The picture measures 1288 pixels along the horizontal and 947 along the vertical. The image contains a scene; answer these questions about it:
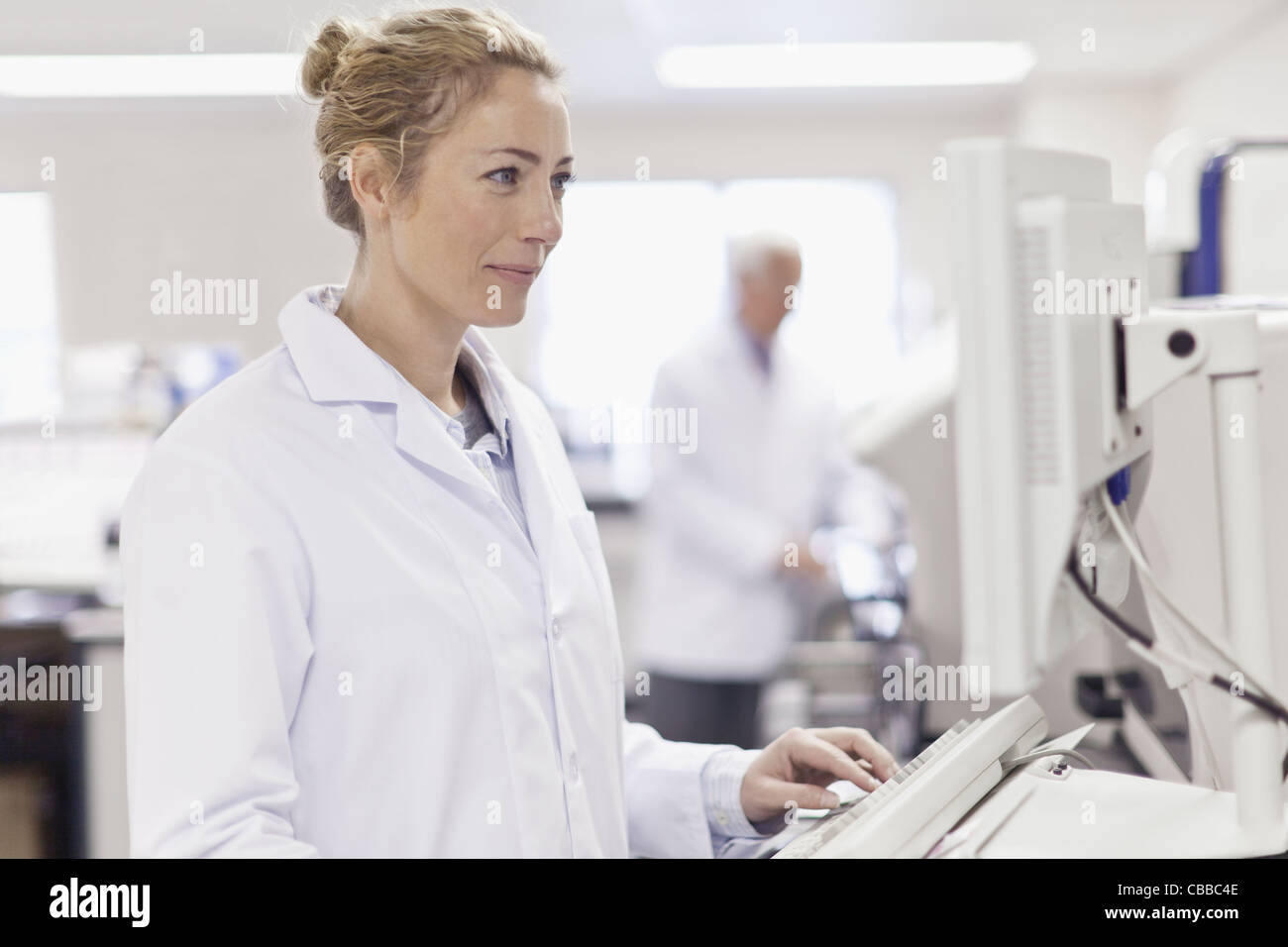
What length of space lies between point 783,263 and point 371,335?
66.0 inches

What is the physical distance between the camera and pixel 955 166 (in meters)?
0.62

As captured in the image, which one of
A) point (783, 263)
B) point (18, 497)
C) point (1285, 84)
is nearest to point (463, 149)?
point (783, 263)

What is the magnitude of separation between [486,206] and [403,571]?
0.97 feet

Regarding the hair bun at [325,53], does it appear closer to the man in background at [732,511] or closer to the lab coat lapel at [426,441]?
the lab coat lapel at [426,441]

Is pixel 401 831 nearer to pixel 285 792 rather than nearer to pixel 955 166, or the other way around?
pixel 285 792

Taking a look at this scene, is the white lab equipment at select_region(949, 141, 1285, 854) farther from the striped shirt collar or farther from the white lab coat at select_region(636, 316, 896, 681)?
the white lab coat at select_region(636, 316, 896, 681)

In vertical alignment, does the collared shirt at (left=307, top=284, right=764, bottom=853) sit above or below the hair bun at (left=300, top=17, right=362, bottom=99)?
below

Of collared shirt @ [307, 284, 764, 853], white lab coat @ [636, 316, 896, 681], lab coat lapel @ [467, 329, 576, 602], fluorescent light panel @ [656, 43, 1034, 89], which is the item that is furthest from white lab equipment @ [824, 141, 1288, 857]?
fluorescent light panel @ [656, 43, 1034, 89]

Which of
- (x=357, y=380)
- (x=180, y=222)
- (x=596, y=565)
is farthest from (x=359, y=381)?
(x=180, y=222)

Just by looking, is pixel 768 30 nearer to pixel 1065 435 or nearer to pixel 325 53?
pixel 325 53

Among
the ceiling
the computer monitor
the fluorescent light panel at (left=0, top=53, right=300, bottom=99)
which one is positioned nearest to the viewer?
the computer monitor

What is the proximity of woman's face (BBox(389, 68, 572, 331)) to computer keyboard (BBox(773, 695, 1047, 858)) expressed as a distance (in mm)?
462

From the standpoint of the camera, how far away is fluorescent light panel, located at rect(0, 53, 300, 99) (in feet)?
10.0

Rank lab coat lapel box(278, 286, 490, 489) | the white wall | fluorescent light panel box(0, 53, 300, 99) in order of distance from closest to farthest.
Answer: lab coat lapel box(278, 286, 490, 489)
fluorescent light panel box(0, 53, 300, 99)
the white wall
